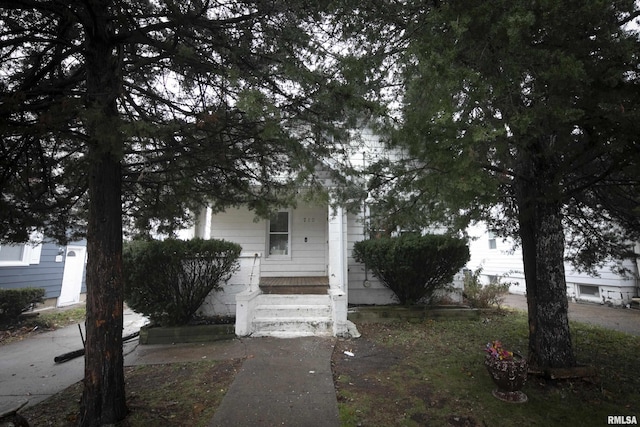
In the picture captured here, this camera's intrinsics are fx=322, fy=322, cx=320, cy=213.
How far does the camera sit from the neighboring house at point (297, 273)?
6.56 metres

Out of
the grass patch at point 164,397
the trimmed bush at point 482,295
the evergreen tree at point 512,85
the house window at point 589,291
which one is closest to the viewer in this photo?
the evergreen tree at point 512,85

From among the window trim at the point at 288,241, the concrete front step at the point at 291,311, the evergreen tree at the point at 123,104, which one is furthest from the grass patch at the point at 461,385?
the window trim at the point at 288,241

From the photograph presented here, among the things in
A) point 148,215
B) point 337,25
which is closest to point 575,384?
point 337,25

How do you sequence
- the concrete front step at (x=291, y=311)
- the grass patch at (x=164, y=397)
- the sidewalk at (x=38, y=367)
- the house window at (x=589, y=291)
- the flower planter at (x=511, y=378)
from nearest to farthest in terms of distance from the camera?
the grass patch at (x=164, y=397), the flower planter at (x=511, y=378), the sidewalk at (x=38, y=367), the concrete front step at (x=291, y=311), the house window at (x=589, y=291)

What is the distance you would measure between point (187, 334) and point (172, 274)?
1260 mm

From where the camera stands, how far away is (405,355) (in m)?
5.46

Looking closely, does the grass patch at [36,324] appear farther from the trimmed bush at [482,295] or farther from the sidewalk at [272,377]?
the trimmed bush at [482,295]

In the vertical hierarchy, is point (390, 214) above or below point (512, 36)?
below

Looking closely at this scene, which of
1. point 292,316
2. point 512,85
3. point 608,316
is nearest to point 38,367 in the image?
point 292,316

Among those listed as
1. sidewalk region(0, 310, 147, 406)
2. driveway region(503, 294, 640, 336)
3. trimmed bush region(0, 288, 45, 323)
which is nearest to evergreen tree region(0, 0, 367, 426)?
sidewalk region(0, 310, 147, 406)

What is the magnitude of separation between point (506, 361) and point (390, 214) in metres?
2.36

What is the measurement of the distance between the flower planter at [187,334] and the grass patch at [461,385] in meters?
2.38

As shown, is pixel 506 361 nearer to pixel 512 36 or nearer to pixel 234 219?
pixel 512 36

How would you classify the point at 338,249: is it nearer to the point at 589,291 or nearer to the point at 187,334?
the point at 187,334
